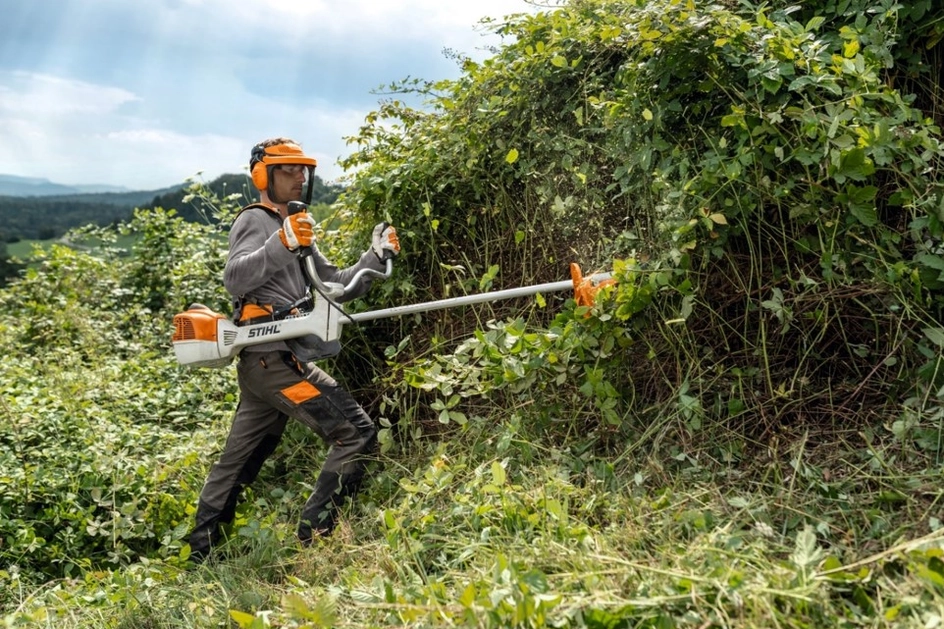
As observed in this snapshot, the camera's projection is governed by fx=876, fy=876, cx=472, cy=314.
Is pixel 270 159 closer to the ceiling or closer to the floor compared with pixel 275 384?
closer to the ceiling

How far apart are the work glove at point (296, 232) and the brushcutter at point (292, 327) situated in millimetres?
160

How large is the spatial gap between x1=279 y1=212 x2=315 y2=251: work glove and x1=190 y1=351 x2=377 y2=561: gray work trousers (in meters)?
0.56

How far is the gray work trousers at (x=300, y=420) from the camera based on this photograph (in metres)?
4.14

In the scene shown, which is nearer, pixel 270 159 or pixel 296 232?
pixel 296 232

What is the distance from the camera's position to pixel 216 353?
418cm

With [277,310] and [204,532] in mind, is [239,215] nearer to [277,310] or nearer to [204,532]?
[277,310]

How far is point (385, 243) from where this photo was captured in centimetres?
444

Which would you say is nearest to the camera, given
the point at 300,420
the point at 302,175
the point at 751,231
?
the point at 751,231

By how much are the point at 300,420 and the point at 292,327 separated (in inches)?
17.8

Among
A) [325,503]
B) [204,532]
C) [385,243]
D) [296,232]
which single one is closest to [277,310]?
[296,232]

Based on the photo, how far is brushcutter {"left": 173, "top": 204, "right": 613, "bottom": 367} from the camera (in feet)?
13.5

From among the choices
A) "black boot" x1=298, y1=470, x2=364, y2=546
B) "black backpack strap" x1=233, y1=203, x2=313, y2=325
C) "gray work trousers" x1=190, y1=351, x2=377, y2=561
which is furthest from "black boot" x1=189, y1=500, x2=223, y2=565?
"black backpack strap" x1=233, y1=203, x2=313, y2=325

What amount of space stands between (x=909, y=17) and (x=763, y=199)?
4.04ft

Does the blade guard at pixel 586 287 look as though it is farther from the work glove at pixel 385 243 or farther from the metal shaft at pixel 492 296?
the work glove at pixel 385 243
